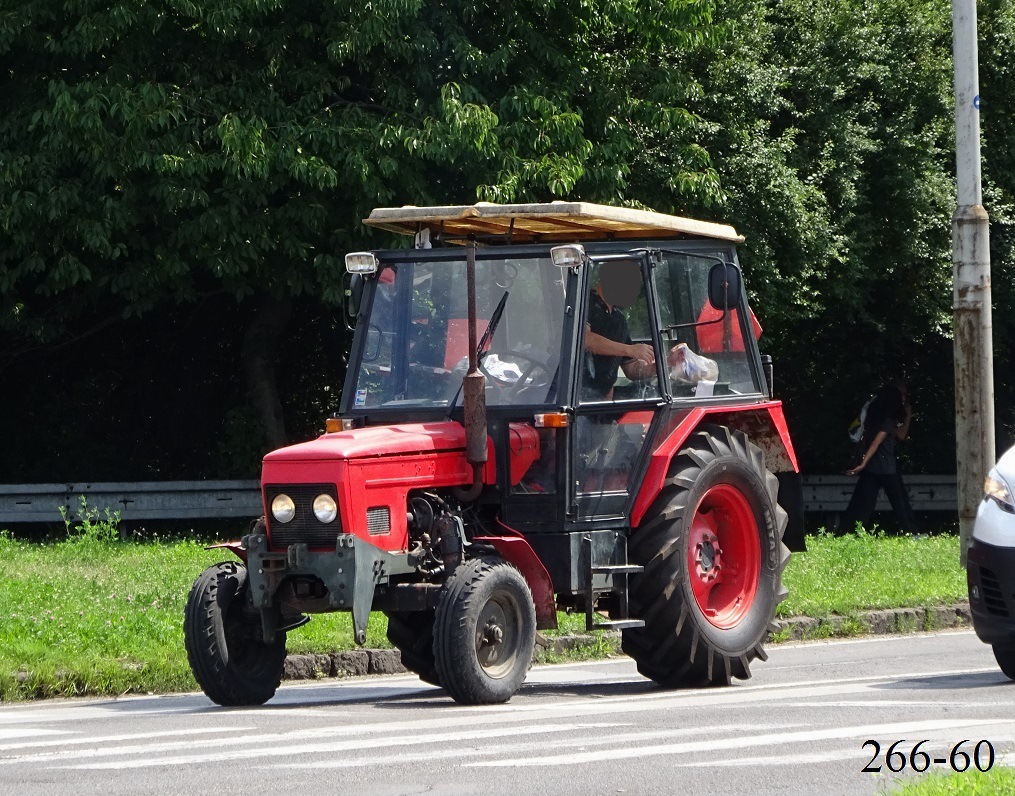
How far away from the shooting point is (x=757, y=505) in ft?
35.4

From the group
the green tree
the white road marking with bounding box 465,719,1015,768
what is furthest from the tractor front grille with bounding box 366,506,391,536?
the green tree

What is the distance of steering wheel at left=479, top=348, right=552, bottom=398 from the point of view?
970 cm

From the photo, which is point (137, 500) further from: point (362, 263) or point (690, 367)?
point (690, 367)

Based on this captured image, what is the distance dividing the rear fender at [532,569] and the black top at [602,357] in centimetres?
94

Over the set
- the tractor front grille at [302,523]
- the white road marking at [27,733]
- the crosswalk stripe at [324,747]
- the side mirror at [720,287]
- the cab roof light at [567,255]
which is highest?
the cab roof light at [567,255]

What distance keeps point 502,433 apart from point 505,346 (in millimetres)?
493

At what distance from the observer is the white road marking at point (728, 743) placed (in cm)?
684

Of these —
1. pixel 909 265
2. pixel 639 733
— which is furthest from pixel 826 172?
pixel 639 733

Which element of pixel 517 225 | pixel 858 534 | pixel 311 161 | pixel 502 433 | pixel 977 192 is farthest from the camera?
pixel 858 534

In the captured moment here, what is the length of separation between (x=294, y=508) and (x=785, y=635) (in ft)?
18.5

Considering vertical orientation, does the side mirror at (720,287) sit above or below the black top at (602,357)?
above

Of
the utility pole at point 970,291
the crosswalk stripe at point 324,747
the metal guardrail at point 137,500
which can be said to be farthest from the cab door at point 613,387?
the metal guardrail at point 137,500

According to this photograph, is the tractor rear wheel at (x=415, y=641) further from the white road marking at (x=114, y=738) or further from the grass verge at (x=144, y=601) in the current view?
the white road marking at (x=114, y=738)

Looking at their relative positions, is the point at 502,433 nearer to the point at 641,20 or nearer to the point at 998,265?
the point at 641,20
